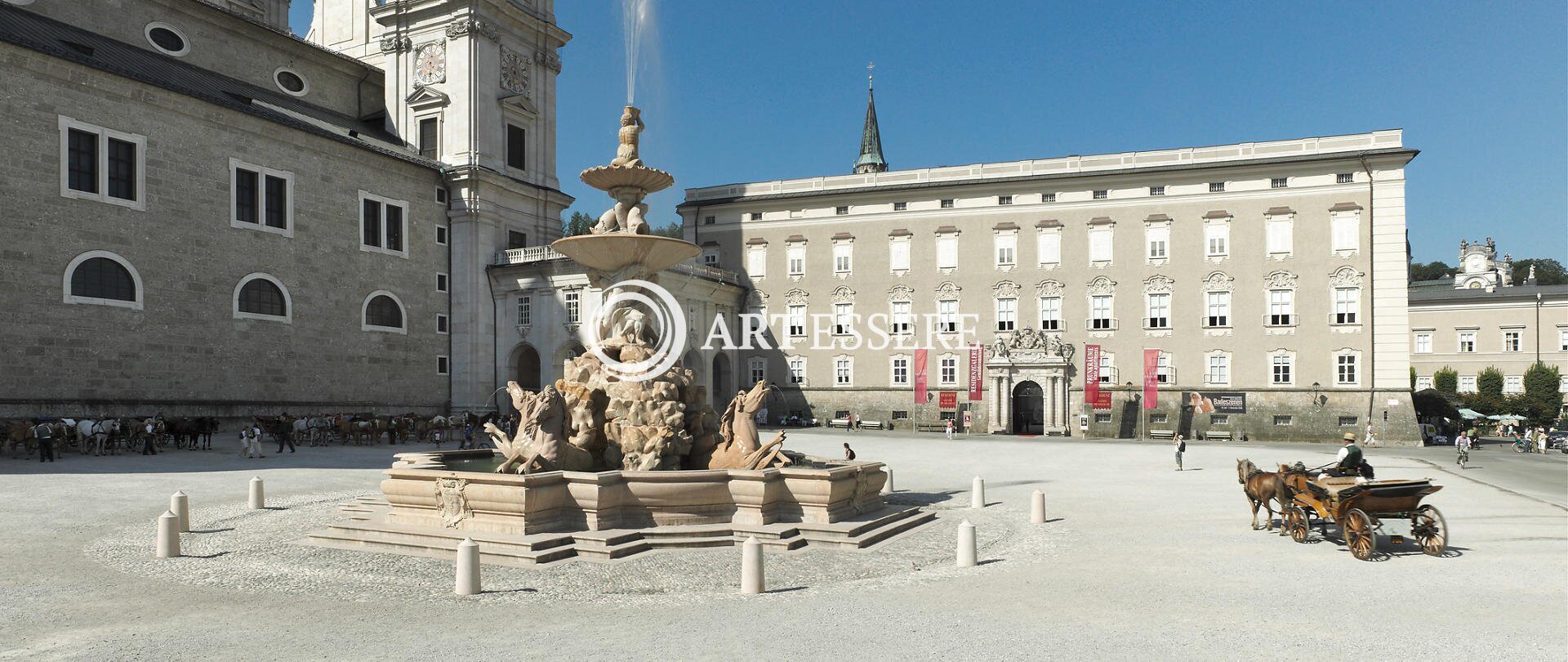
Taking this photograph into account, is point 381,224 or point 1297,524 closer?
point 1297,524

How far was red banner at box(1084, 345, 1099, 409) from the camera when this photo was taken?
4656 centimetres

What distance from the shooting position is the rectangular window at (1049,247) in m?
48.3

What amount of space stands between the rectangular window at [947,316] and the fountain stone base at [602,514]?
121 ft

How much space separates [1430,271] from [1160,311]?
104 metres

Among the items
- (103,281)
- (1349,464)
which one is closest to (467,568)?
(1349,464)

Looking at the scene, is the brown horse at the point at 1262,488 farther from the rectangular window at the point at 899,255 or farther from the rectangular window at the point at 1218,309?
the rectangular window at the point at 899,255

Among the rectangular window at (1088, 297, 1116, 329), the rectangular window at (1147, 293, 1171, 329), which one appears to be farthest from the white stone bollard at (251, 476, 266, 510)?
the rectangular window at (1147, 293, 1171, 329)

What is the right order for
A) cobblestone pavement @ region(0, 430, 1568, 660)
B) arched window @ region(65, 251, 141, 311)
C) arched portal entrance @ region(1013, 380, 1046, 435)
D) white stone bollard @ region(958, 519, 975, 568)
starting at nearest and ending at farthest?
cobblestone pavement @ region(0, 430, 1568, 660) → white stone bollard @ region(958, 519, 975, 568) → arched window @ region(65, 251, 141, 311) → arched portal entrance @ region(1013, 380, 1046, 435)

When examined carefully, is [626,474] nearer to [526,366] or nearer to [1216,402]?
[526,366]

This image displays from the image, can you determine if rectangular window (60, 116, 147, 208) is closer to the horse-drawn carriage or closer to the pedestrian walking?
the pedestrian walking

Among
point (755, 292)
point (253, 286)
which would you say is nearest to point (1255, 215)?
point (755, 292)

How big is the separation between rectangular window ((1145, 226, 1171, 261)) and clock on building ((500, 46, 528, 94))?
33.7m

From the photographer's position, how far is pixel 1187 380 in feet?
151

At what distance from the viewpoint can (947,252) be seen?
1977 inches
